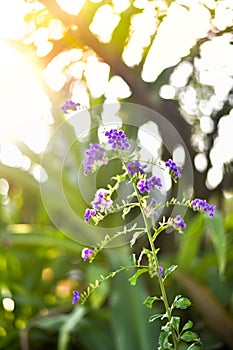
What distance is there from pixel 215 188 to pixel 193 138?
17 centimetres

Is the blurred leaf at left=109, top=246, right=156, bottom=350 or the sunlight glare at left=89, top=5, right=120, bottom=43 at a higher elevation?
the sunlight glare at left=89, top=5, right=120, bottom=43

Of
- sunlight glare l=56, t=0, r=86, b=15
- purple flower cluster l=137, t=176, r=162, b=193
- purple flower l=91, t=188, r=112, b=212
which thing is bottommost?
sunlight glare l=56, t=0, r=86, b=15

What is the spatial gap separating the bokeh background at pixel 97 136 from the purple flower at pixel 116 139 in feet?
1.53

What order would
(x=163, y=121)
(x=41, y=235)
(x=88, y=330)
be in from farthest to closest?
(x=41, y=235) → (x=88, y=330) → (x=163, y=121)

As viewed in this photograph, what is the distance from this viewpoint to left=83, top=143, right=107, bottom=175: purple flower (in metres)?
0.59

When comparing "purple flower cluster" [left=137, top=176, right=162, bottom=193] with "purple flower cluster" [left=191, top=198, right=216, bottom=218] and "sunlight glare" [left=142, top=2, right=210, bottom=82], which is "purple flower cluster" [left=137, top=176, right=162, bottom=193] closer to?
"purple flower cluster" [left=191, top=198, right=216, bottom=218]

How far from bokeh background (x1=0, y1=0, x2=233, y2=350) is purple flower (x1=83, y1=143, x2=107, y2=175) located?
45 cm

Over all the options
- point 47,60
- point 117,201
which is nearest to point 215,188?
point 117,201

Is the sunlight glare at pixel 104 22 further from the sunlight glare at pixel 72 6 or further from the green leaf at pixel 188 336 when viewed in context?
the green leaf at pixel 188 336

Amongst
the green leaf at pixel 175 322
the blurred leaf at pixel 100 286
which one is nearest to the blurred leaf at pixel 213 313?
the blurred leaf at pixel 100 286

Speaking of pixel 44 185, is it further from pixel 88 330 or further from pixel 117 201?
pixel 88 330

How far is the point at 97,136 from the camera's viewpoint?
1.55m

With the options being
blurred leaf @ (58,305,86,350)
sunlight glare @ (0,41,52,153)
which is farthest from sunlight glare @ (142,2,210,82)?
blurred leaf @ (58,305,86,350)

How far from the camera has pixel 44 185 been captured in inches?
75.2
